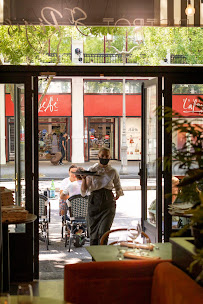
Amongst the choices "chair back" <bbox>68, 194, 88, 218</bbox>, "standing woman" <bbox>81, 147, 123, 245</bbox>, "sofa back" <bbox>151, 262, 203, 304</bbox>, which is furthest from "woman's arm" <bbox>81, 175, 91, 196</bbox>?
"sofa back" <bbox>151, 262, 203, 304</bbox>

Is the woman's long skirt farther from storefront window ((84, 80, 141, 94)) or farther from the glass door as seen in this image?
storefront window ((84, 80, 141, 94))

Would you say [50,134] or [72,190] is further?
[50,134]

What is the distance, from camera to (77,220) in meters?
9.14

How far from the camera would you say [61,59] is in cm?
733

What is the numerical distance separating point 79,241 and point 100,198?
177 cm

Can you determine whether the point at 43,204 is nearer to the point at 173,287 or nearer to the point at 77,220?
the point at 77,220

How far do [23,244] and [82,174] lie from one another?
4.53 ft

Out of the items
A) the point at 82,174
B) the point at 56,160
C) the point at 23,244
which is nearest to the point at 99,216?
the point at 82,174

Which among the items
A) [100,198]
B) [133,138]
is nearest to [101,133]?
[133,138]

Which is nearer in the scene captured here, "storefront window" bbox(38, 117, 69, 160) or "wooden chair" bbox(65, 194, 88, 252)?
"wooden chair" bbox(65, 194, 88, 252)

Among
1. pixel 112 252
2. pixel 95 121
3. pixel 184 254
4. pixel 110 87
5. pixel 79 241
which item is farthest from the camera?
pixel 95 121

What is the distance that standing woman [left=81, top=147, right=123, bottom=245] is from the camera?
315 inches

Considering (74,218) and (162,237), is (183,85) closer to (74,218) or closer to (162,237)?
(162,237)

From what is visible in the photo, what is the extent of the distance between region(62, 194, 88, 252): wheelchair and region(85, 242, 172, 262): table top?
355cm
